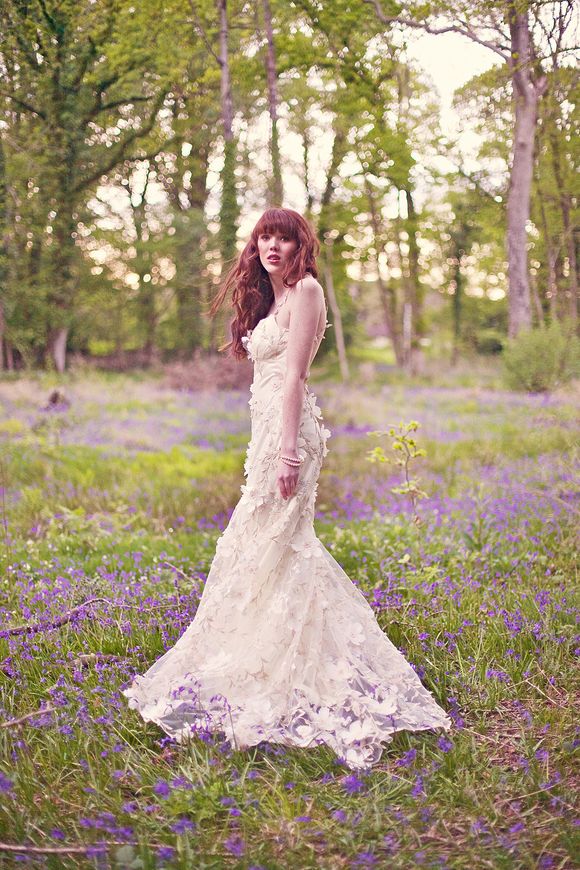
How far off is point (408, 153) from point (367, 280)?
58.1 feet

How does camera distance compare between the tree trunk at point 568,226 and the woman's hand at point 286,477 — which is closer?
the woman's hand at point 286,477

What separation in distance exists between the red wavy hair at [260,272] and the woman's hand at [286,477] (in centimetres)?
84

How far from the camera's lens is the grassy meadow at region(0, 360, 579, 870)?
2379 mm

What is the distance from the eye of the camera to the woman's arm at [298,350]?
3.11 meters

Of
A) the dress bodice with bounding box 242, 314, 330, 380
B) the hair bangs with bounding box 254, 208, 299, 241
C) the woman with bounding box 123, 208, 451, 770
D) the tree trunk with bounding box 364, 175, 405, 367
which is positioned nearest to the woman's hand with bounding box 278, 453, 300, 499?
the woman with bounding box 123, 208, 451, 770

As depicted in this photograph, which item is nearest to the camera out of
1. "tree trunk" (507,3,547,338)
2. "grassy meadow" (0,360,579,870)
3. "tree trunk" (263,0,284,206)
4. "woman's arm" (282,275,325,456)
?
"grassy meadow" (0,360,579,870)

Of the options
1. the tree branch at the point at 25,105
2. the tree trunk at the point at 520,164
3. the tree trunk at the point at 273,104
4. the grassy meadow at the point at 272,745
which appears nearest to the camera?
the grassy meadow at the point at 272,745

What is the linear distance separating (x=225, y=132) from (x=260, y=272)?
4.64m

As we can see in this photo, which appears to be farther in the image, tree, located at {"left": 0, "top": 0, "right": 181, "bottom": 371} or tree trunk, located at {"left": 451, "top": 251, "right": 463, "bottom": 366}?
tree trunk, located at {"left": 451, "top": 251, "right": 463, "bottom": 366}

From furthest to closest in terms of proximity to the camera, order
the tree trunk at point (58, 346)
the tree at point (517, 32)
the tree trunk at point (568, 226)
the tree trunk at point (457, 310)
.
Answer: the tree trunk at point (457, 310) → the tree trunk at point (58, 346) → the tree trunk at point (568, 226) → the tree at point (517, 32)

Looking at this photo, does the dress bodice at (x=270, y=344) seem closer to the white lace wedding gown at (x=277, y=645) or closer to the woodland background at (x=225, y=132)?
the white lace wedding gown at (x=277, y=645)

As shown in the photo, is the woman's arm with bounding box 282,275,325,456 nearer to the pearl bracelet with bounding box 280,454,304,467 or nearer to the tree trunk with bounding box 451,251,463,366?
the pearl bracelet with bounding box 280,454,304,467

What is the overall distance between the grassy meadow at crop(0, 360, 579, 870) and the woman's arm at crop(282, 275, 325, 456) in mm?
1430


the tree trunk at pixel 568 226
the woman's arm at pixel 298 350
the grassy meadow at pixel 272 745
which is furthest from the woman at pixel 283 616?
the tree trunk at pixel 568 226
